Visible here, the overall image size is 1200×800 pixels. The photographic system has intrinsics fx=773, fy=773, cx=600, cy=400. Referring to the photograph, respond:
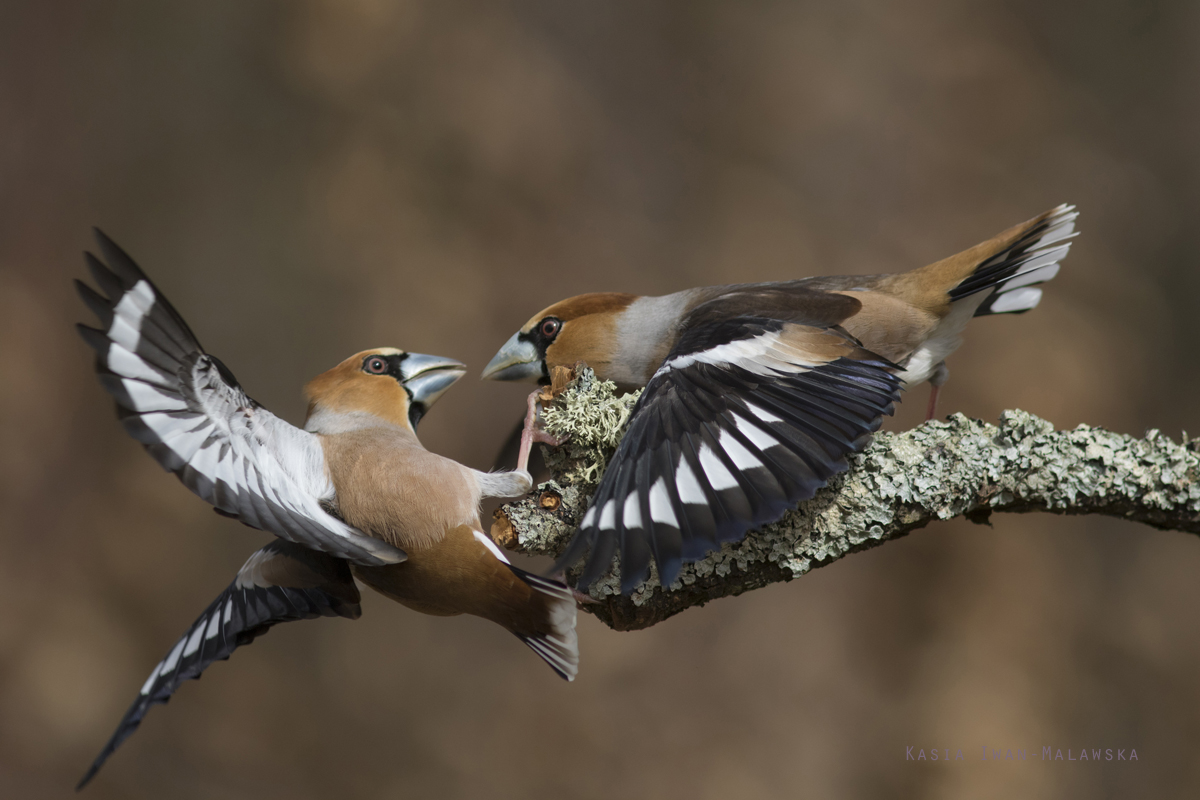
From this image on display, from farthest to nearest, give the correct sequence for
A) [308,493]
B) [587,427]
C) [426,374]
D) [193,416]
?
1. [426,374]
2. [587,427]
3. [308,493]
4. [193,416]

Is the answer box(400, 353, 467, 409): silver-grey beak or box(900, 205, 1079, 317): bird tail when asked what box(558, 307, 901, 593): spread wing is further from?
box(400, 353, 467, 409): silver-grey beak

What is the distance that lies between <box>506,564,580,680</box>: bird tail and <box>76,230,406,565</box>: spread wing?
229 millimetres

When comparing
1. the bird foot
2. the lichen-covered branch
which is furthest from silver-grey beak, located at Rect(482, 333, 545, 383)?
the bird foot

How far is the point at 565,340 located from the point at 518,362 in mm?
107

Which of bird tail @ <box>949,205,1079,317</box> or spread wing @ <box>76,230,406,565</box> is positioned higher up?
spread wing @ <box>76,230,406,565</box>

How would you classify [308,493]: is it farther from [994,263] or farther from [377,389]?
[994,263]

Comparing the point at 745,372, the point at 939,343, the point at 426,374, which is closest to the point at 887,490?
the point at 745,372

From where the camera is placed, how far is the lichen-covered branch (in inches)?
48.0

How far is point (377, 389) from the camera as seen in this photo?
4.57 ft

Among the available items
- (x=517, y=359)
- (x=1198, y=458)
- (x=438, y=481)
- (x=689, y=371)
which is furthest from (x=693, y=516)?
(x=1198, y=458)

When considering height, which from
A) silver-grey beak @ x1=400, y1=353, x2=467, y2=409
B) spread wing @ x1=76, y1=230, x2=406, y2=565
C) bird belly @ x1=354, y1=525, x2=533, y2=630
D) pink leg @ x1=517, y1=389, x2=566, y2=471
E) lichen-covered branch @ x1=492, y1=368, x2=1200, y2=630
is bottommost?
lichen-covered branch @ x1=492, y1=368, x2=1200, y2=630

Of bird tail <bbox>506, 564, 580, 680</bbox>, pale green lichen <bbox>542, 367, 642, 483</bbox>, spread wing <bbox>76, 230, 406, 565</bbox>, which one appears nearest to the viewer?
spread wing <bbox>76, 230, 406, 565</bbox>

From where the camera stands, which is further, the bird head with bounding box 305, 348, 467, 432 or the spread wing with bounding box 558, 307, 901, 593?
the bird head with bounding box 305, 348, 467, 432

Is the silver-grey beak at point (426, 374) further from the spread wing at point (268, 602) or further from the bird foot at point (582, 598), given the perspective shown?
the bird foot at point (582, 598)
